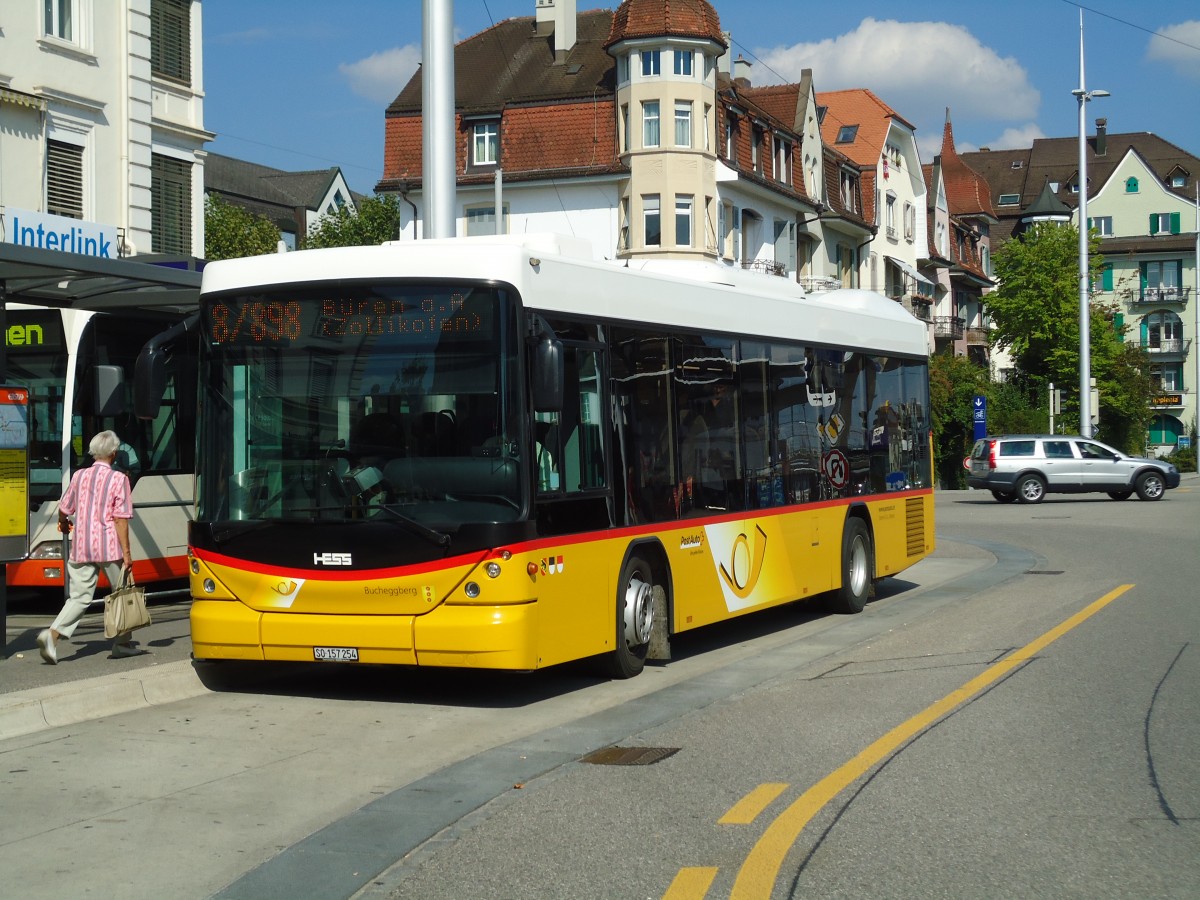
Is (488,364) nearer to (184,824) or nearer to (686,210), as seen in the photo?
(184,824)

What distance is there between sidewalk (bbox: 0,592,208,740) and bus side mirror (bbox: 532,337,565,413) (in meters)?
A: 3.28

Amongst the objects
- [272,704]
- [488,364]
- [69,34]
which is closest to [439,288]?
[488,364]

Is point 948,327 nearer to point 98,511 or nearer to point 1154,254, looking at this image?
point 1154,254

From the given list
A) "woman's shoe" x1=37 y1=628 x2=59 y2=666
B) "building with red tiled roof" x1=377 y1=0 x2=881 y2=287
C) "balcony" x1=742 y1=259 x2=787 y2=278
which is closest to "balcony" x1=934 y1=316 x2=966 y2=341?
"building with red tiled roof" x1=377 y1=0 x2=881 y2=287

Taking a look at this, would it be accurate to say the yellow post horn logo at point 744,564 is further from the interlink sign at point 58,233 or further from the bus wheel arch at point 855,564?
the interlink sign at point 58,233

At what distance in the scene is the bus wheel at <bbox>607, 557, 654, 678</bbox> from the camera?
11.1 m

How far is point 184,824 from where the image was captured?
23.0 ft

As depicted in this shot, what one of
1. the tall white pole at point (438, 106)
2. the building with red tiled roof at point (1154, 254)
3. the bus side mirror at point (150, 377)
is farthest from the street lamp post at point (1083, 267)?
the building with red tiled roof at point (1154, 254)

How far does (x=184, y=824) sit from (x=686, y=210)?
4321 centimetres

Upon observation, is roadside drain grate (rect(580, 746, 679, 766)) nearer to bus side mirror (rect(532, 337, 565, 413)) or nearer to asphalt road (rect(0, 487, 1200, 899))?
asphalt road (rect(0, 487, 1200, 899))

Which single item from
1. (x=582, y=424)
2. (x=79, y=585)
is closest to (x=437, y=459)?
(x=582, y=424)

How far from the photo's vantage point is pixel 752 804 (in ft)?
23.5

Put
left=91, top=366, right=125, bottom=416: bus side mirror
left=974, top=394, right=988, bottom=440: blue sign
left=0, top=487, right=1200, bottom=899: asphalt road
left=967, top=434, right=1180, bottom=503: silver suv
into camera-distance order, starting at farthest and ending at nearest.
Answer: left=974, top=394, right=988, bottom=440: blue sign → left=967, top=434, right=1180, bottom=503: silver suv → left=91, top=366, right=125, bottom=416: bus side mirror → left=0, top=487, right=1200, bottom=899: asphalt road

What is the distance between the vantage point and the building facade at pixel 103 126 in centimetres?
2602
